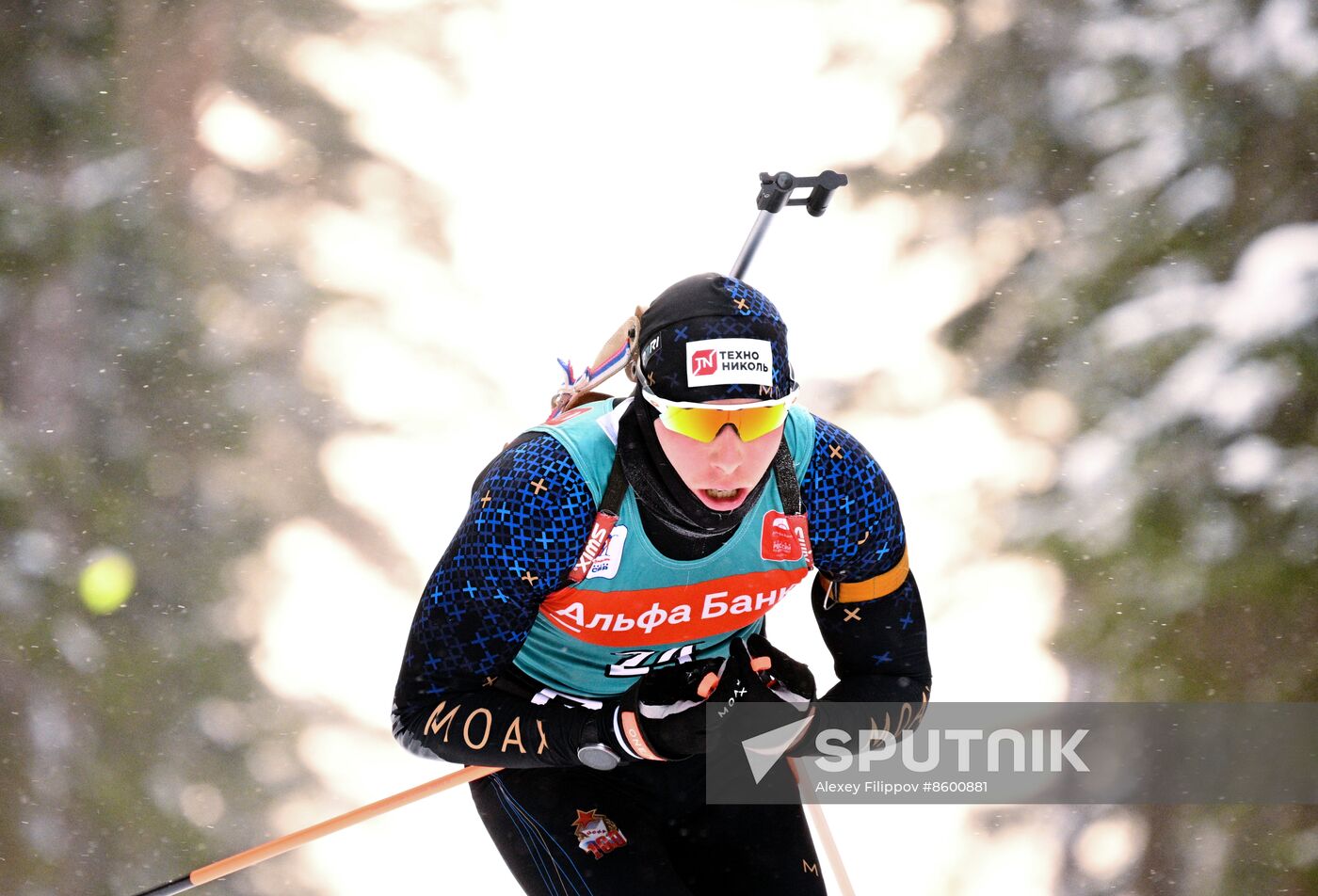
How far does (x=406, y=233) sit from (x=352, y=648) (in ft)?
7.18

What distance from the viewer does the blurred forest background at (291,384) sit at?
6.39m

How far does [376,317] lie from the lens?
661 centimetres

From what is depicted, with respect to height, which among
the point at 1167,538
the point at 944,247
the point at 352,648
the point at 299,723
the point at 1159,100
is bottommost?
the point at 299,723

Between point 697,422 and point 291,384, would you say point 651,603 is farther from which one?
point 291,384

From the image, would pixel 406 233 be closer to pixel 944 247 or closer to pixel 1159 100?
pixel 944 247

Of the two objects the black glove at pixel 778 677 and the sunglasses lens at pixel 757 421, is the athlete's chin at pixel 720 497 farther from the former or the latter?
the black glove at pixel 778 677

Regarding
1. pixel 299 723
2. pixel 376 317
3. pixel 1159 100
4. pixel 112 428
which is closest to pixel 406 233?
pixel 376 317

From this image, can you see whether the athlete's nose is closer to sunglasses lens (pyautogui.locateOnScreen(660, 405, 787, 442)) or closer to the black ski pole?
sunglasses lens (pyautogui.locateOnScreen(660, 405, 787, 442))

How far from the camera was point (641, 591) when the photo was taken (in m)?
2.62

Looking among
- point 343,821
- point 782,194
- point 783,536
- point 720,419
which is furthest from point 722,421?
point 343,821

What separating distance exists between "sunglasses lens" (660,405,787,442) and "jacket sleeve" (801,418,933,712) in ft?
0.92

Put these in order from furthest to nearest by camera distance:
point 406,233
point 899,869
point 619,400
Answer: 1. point 406,233
2. point 899,869
3. point 619,400

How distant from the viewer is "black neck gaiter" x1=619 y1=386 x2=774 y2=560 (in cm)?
248

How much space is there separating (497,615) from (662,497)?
1.31 ft
